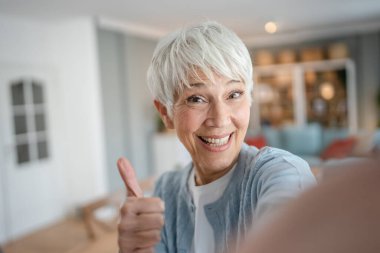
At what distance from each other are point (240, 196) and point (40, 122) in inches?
130

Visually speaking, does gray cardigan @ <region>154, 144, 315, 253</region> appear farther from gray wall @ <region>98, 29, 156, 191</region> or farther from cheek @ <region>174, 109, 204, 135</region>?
gray wall @ <region>98, 29, 156, 191</region>

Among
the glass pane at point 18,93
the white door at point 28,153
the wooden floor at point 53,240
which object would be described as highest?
the glass pane at point 18,93

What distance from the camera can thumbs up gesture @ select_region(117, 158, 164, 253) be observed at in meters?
0.38

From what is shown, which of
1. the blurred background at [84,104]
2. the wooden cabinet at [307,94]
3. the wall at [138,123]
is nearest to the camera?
the blurred background at [84,104]

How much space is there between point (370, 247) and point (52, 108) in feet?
11.9

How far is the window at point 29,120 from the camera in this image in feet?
10.5

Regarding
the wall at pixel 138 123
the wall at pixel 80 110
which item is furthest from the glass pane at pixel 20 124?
Answer: the wall at pixel 138 123

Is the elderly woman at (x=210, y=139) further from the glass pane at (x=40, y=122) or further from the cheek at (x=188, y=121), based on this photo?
the glass pane at (x=40, y=122)

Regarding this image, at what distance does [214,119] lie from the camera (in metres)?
0.40

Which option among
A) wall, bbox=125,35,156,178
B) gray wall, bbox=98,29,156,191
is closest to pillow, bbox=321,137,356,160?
gray wall, bbox=98,29,156,191

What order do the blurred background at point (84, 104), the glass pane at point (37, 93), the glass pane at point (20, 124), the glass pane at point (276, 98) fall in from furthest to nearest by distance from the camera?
the glass pane at point (276, 98)
the glass pane at point (37, 93)
the glass pane at point (20, 124)
the blurred background at point (84, 104)

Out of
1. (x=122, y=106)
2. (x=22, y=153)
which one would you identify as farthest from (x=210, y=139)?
(x=122, y=106)

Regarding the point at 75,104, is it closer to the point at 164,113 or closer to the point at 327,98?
the point at 327,98

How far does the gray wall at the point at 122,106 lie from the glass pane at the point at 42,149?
589 millimetres
